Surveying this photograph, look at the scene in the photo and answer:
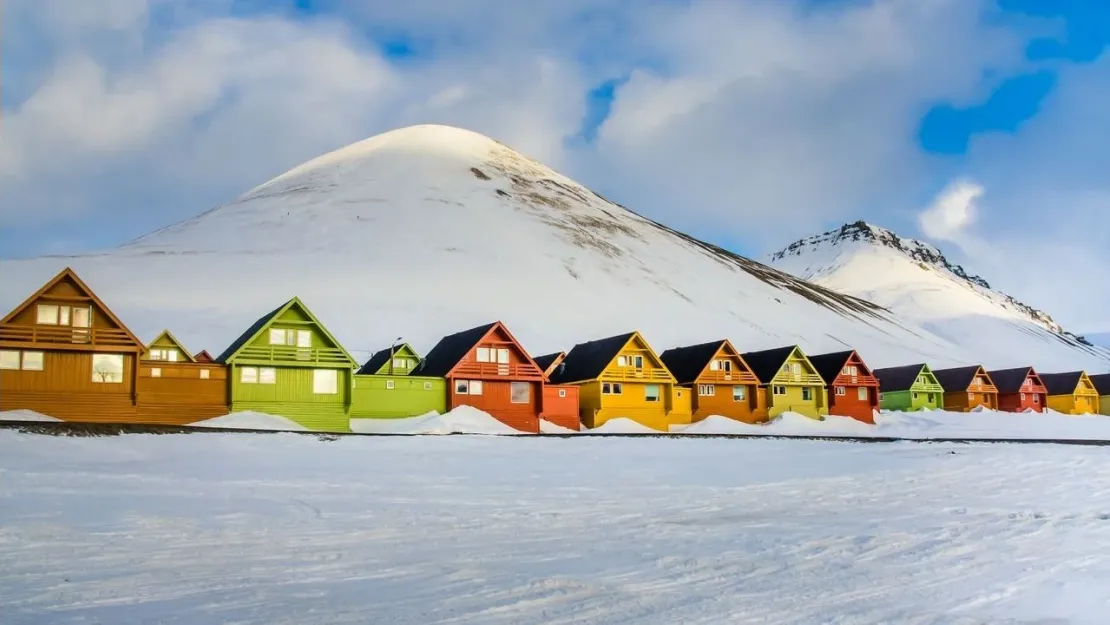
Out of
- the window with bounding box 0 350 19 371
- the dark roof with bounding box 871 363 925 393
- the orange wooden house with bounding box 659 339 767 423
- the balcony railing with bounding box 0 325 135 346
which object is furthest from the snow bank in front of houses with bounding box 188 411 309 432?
the dark roof with bounding box 871 363 925 393

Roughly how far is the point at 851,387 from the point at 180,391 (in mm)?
47025

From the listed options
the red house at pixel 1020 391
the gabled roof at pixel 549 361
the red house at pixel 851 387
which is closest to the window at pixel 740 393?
the red house at pixel 851 387

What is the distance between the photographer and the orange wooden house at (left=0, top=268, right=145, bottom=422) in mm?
37375

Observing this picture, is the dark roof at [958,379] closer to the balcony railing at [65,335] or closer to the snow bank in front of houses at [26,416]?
the balcony railing at [65,335]

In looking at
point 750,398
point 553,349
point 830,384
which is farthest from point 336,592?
point 553,349

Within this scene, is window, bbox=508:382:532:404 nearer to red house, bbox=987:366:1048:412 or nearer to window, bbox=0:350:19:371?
window, bbox=0:350:19:371

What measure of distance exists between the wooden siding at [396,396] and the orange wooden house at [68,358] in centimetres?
1080

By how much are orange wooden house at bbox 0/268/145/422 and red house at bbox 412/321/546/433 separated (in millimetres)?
16272

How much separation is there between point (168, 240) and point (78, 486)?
4902 inches

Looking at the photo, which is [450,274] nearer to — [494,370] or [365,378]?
[494,370]

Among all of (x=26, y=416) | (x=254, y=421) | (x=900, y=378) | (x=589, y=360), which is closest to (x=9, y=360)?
(x=26, y=416)

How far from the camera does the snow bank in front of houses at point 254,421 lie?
129 feet

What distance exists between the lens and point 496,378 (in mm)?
49281

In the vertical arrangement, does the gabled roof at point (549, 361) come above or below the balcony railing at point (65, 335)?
below
